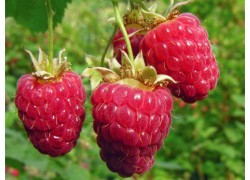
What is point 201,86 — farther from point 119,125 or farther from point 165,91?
point 119,125

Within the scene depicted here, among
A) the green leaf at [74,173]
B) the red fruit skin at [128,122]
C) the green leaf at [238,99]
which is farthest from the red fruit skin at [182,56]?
the green leaf at [238,99]

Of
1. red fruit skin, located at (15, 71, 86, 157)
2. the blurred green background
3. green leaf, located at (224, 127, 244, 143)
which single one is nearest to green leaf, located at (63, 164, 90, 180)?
the blurred green background

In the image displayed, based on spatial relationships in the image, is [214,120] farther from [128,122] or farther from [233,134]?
[128,122]

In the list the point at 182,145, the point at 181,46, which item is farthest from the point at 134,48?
the point at 182,145

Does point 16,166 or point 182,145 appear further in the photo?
point 182,145

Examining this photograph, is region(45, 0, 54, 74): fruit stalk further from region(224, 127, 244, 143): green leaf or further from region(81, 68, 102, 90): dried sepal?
region(224, 127, 244, 143): green leaf
